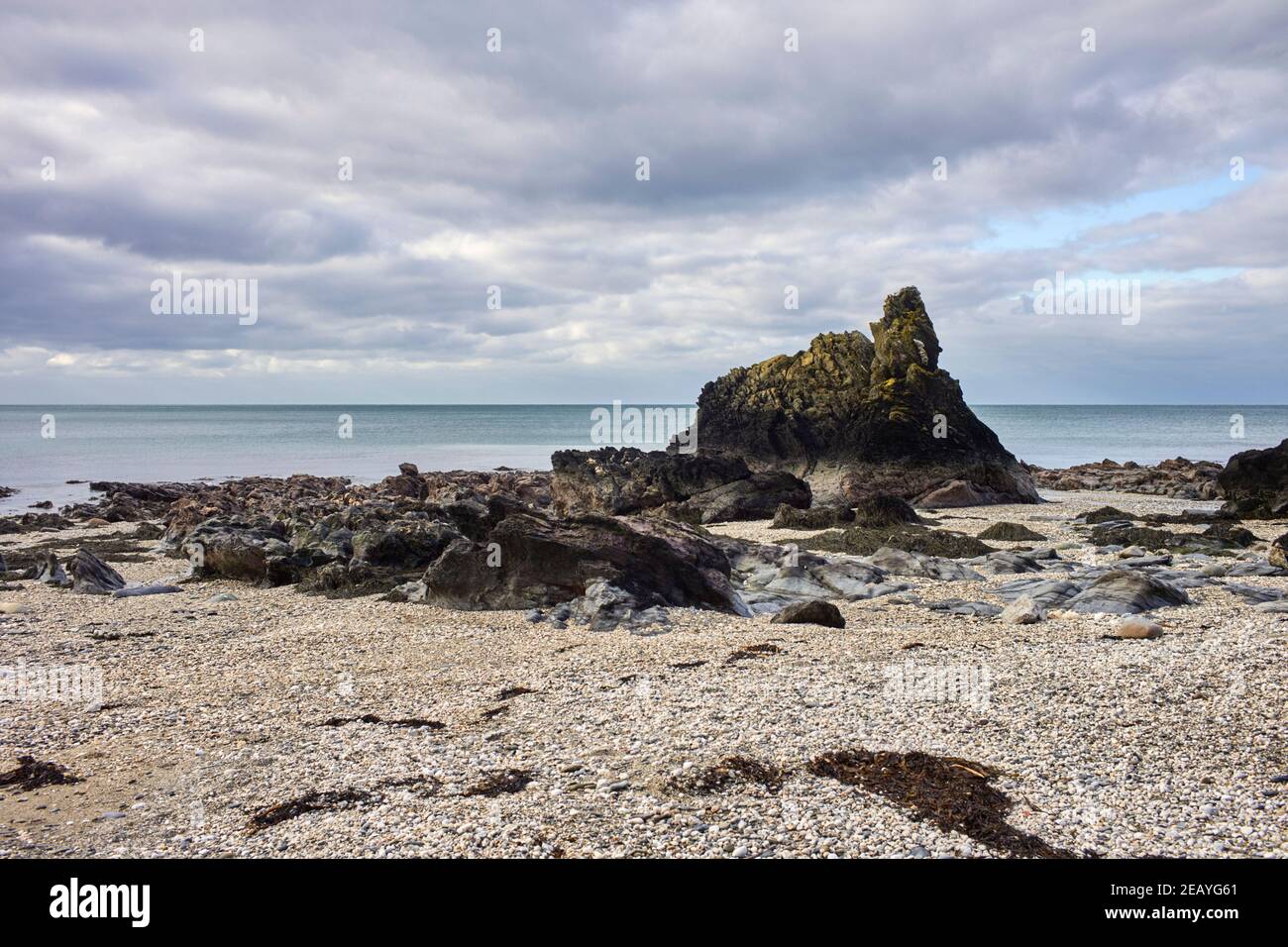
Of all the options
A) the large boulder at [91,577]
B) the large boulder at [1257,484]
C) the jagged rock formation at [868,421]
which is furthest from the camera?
the jagged rock formation at [868,421]

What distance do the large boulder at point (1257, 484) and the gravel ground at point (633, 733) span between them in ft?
52.6

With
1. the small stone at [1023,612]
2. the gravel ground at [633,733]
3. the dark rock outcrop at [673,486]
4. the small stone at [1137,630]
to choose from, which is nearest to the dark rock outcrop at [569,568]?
the gravel ground at [633,733]

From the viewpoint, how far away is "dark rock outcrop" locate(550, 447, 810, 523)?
31.4 m

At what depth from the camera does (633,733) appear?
8.27 m

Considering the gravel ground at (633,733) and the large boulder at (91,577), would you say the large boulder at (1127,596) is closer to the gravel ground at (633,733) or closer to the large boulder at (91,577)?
the gravel ground at (633,733)

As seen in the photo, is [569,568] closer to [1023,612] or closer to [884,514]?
[1023,612]

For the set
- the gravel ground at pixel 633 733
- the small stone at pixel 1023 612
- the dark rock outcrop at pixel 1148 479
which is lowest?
the gravel ground at pixel 633 733

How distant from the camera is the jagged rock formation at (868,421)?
116 feet

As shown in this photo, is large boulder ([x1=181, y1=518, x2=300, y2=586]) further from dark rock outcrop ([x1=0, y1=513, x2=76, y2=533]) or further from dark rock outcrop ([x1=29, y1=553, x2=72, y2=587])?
dark rock outcrop ([x1=0, y1=513, x2=76, y2=533])

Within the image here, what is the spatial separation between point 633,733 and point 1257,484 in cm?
2962

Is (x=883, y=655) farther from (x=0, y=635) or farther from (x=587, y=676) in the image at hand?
(x=0, y=635)

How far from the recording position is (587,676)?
10.7 meters

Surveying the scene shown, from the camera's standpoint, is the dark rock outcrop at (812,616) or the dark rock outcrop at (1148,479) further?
the dark rock outcrop at (1148,479)

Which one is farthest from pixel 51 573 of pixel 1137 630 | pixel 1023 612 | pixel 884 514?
pixel 884 514
